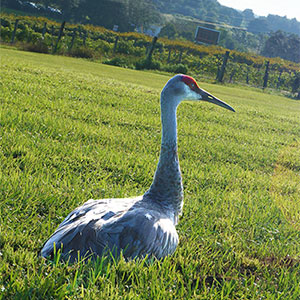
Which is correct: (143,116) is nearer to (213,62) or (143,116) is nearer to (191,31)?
(213,62)

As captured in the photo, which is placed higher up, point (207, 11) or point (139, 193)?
point (207, 11)

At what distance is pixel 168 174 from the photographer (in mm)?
3285

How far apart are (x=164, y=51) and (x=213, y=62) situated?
5.23m

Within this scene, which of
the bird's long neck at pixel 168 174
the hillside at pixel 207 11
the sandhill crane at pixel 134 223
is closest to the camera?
the sandhill crane at pixel 134 223

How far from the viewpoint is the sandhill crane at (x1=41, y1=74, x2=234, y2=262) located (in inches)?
98.7

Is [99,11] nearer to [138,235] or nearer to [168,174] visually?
[168,174]

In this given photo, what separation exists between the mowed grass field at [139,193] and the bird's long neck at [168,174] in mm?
341

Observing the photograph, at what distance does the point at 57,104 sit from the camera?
7465 mm

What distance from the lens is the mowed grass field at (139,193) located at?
7.86 feet

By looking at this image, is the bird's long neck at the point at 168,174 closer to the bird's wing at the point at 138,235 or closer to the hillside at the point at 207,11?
the bird's wing at the point at 138,235

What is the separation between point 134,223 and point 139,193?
1399 mm

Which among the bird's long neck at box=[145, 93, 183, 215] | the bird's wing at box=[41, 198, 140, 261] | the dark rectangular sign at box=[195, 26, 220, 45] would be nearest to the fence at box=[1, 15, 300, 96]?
the bird's long neck at box=[145, 93, 183, 215]

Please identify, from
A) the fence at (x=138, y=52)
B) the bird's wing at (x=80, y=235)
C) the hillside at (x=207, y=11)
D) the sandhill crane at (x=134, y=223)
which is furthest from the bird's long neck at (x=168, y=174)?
the hillside at (x=207, y=11)

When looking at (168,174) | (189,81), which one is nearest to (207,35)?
(189,81)
